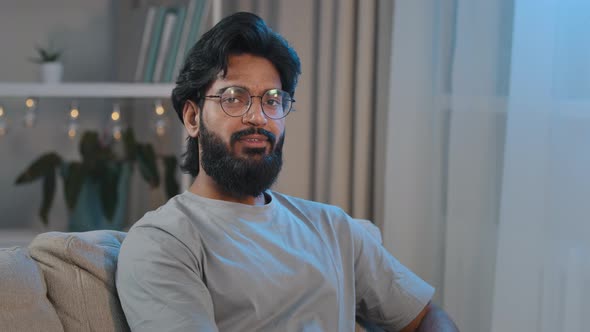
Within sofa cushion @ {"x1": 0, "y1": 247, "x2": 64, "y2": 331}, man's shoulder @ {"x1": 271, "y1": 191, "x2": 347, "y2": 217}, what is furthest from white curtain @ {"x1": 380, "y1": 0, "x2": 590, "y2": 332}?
sofa cushion @ {"x1": 0, "y1": 247, "x2": 64, "y2": 331}

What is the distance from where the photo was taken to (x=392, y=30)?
2697 mm

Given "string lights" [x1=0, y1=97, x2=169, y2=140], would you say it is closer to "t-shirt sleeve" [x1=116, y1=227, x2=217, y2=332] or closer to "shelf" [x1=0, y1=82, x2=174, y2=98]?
"shelf" [x1=0, y1=82, x2=174, y2=98]

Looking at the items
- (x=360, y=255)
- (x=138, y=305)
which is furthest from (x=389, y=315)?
(x=138, y=305)

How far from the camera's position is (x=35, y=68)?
3166 millimetres

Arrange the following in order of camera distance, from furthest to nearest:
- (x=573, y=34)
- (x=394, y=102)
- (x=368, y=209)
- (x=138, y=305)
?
(x=368, y=209) < (x=394, y=102) < (x=573, y=34) < (x=138, y=305)

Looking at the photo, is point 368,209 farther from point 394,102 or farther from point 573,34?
point 573,34

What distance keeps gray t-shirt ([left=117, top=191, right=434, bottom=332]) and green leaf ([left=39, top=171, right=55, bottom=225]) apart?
1489 millimetres

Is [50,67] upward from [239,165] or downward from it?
upward

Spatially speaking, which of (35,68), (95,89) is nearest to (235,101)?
(95,89)

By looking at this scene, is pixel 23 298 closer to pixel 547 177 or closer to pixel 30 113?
pixel 547 177

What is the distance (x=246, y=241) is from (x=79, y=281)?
30 centimetres

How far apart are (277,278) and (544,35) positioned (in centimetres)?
104

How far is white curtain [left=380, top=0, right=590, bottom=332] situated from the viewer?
6.77 feet

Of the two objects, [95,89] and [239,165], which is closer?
[239,165]
